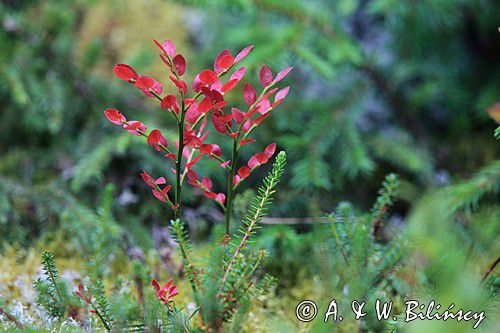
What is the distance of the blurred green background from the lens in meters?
1.41

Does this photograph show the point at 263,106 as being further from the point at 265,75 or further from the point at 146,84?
the point at 146,84

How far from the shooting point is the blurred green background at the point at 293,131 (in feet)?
4.63

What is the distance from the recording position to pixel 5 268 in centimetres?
128

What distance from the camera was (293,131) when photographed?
177 centimetres

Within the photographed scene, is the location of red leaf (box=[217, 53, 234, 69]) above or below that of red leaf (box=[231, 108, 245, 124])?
above

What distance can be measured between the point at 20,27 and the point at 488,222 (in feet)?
5.33

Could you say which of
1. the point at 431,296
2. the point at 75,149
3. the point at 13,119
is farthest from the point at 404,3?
the point at 13,119

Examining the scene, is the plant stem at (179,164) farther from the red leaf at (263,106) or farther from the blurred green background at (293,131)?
the blurred green background at (293,131)

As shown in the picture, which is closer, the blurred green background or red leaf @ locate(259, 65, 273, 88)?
red leaf @ locate(259, 65, 273, 88)

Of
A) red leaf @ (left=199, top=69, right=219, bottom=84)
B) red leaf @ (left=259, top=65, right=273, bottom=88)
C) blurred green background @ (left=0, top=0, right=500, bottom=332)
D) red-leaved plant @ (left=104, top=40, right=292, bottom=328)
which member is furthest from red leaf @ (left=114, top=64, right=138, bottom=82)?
blurred green background @ (left=0, top=0, right=500, bottom=332)

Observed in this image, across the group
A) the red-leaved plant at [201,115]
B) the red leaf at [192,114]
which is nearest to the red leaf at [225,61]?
the red-leaved plant at [201,115]

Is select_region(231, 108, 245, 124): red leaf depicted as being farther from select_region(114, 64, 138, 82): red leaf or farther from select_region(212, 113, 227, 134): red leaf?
select_region(114, 64, 138, 82): red leaf

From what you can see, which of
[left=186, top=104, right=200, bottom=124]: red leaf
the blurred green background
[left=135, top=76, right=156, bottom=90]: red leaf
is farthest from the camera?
the blurred green background

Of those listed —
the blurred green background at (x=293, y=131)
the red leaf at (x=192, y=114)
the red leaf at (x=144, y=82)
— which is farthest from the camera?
the blurred green background at (x=293, y=131)
